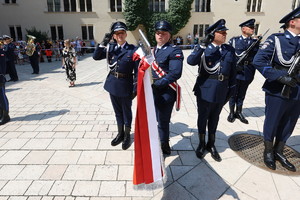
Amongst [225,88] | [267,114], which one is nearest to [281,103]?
[267,114]

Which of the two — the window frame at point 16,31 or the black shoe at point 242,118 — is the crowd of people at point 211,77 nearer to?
the black shoe at point 242,118

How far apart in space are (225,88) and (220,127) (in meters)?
1.71

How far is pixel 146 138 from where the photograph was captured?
245 cm

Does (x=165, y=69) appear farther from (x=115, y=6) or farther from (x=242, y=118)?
(x=115, y=6)

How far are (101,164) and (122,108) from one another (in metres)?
1.06

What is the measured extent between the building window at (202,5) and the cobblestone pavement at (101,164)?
24203mm

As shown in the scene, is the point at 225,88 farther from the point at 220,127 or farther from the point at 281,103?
the point at 220,127

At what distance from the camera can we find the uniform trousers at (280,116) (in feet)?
10.4

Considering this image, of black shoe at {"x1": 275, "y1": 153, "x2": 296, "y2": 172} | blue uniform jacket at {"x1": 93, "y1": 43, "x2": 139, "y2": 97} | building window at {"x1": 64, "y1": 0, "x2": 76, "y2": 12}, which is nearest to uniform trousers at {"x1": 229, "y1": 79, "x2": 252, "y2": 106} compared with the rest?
black shoe at {"x1": 275, "y1": 153, "x2": 296, "y2": 172}

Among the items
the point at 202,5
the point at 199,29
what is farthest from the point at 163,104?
the point at 202,5

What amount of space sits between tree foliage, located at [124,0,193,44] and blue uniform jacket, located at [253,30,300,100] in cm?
2196

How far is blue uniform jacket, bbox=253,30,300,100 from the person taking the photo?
9.73 ft

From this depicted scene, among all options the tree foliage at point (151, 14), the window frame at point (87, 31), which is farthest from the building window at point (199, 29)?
the window frame at point (87, 31)

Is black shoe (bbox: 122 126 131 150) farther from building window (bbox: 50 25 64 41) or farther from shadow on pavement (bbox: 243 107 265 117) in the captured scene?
building window (bbox: 50 25 64 41)
